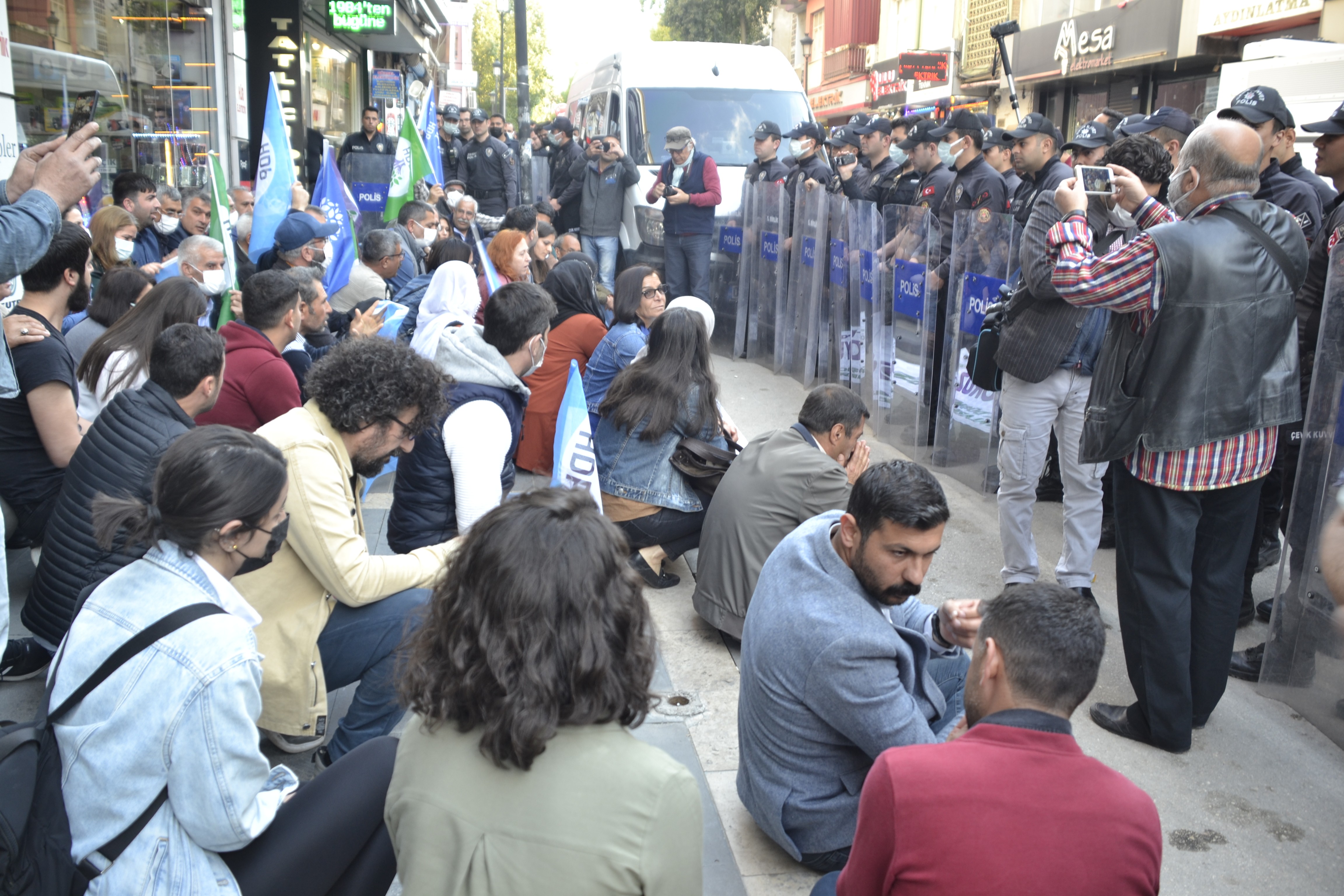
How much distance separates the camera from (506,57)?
2648 inches

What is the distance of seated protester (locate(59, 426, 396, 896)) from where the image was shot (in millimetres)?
1935

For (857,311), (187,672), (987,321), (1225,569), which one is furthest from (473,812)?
(857,311)

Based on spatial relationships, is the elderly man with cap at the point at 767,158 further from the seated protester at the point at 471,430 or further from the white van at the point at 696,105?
the seated protester at the point at 471,430

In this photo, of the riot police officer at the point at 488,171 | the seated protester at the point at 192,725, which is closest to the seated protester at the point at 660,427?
the seated protester at the point at 192,725

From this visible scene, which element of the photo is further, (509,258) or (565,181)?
(565,181)

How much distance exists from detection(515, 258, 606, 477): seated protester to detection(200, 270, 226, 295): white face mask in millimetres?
1808

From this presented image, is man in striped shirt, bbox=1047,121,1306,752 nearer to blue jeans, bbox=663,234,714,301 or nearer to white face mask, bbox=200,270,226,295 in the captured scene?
white face mask, bbox=200,270,226,295

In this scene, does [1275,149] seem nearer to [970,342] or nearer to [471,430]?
[970,342]

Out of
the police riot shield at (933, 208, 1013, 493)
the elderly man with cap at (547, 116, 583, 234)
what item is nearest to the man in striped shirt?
the police riot shield at (933, 208, 1013, 493)

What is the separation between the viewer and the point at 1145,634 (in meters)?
3.56

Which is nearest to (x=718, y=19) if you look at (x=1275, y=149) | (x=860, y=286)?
(x=860, y=286)

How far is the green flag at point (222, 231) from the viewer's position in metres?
6.38

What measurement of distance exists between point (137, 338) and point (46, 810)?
109 inches

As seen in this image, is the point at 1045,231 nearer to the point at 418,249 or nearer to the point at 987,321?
the point at 987,321
